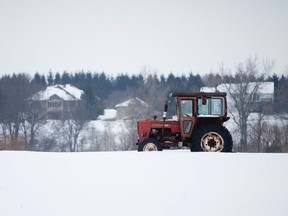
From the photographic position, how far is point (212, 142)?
14.2 m

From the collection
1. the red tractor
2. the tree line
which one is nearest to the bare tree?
the tree line

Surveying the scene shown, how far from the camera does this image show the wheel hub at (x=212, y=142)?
14.1 meters

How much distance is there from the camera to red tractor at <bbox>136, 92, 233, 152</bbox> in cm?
1415

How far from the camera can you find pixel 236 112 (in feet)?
178

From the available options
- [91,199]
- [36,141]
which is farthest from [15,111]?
[91,199]

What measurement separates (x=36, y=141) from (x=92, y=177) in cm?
5075

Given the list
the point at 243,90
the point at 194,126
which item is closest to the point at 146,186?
the point at 194,126

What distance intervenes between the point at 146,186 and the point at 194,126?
5.98 m

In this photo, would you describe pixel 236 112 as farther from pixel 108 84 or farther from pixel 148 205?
pixel 108 84

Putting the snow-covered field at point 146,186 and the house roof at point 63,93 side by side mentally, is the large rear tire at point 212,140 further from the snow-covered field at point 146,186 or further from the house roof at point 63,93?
the house roof at point 63,93

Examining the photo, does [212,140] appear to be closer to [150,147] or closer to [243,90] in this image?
[150,147]

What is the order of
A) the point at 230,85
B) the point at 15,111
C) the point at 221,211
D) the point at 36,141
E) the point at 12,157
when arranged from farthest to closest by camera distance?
the point at 15,111, the point at 36,141, the point at 230,85, the point at 12,157, the point at 221,211

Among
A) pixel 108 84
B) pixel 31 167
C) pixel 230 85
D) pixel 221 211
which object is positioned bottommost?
pixel 221 211

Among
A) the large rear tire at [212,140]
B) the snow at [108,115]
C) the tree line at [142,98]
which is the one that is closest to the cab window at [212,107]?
the large rear tire at [212,140]
